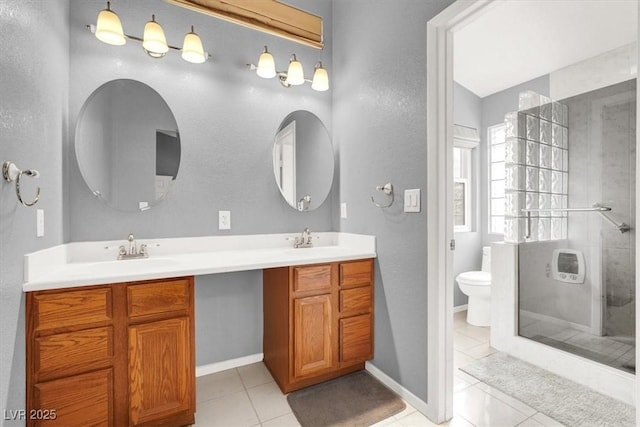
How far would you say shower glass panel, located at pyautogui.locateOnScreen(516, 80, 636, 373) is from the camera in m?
1.92

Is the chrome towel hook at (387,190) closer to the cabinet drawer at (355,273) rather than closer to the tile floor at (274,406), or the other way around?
the cabinet drawer at (355,273)

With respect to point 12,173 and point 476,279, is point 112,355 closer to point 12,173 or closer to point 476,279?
point 12,173

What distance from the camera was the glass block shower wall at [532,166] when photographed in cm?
238

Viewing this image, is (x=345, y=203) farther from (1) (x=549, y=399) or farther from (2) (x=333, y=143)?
(1) (x=549, y=399)

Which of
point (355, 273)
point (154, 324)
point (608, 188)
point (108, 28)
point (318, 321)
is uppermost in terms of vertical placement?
point (108, 28)

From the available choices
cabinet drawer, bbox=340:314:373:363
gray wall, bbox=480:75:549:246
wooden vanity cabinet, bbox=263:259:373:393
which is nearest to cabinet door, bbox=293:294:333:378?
wooden vanity cabinet, bbox=263:259:373:393

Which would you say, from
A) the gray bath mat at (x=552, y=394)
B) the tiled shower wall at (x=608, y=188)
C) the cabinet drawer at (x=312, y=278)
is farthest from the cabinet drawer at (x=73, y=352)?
the tiled shower wall at (x=608, y=188)

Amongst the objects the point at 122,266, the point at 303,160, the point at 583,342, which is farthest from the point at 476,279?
the point at 122,266

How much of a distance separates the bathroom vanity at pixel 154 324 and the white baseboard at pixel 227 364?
226 millimetres

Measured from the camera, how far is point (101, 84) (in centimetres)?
173

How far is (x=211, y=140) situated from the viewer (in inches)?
79.4

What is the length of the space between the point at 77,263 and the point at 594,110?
3.61 metres

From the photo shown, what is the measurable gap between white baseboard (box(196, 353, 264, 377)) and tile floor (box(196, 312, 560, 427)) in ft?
0.11

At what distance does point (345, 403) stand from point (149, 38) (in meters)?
2.41
